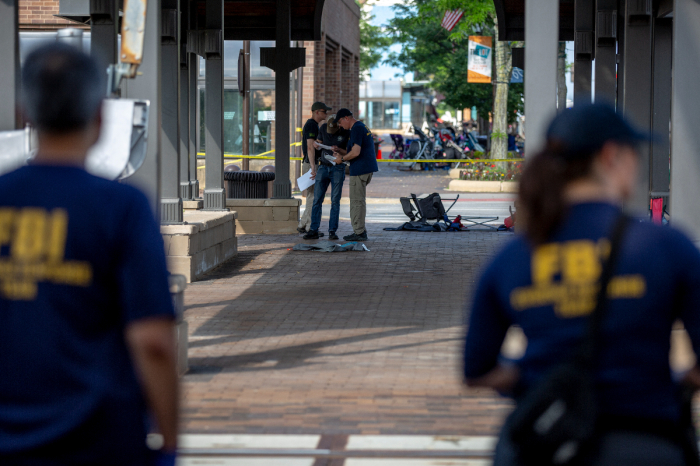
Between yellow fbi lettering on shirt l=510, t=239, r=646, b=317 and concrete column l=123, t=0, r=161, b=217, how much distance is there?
528 centimetres

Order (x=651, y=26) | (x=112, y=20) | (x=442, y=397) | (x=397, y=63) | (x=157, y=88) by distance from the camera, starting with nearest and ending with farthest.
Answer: (x=442, y=397) → (x=157, y=88) → (x=112, y=20) → (x=651, y=26) → (x=397, y=63)

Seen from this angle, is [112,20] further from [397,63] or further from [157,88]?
[397,63]

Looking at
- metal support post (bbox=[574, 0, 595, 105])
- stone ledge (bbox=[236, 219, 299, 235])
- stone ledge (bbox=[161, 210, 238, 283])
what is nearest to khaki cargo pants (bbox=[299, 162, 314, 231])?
stone ledge (bbox=[236, 219, 299, 235])

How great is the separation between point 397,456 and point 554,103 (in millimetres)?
3213

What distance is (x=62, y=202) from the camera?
1.98 metres

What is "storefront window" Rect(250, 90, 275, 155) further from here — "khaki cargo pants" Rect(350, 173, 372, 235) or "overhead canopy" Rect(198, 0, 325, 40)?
"khaki cargo pants" Rect(350, 173, 372, 235)

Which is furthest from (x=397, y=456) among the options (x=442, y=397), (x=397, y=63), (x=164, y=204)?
(x=397, y=63)

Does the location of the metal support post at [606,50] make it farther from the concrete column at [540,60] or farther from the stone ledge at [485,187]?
the stone ledge at [485,187]

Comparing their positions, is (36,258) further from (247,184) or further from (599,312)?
(247,184)

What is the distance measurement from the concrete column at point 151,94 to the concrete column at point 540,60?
2805 millimetres

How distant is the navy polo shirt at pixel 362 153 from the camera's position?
13102 millimetres

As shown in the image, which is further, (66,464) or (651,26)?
(651,26)

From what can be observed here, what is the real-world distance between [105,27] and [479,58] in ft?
79.1

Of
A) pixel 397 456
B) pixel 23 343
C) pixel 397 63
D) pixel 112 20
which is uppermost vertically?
pixel 397 63
